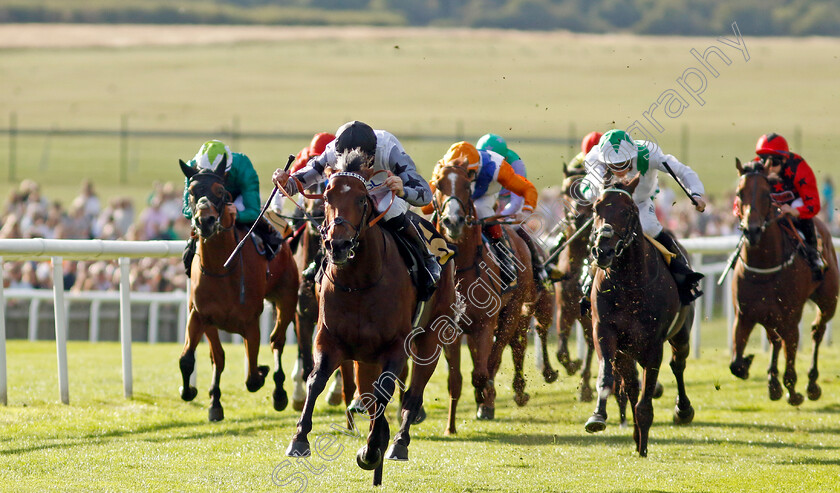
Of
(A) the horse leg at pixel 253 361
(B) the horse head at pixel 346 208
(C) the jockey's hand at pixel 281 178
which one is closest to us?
(B) the horse head at pixel 346 208

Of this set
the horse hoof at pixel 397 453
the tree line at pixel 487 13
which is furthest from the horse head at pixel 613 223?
the tree line at pixel 487 13

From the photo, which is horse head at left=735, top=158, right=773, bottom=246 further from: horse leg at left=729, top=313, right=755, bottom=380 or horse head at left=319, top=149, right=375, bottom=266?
horse head at left=319, top=149, right=375, bottom=266

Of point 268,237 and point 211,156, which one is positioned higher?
point 211,156

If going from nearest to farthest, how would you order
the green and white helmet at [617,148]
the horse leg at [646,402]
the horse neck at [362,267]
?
the horse neck at [362,267], the horse leg at [646,402], the green and white helmet at [617,148]

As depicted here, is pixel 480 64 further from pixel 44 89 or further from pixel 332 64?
pixel 44 89

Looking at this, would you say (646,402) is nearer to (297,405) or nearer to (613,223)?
(613,223)

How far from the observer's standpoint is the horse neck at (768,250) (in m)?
8.86

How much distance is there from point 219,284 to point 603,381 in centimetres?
264

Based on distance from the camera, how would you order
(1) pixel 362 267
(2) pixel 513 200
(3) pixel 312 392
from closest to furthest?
(3) pixel 312 392, (1) pixel 362 267, (2) pixel 513 200

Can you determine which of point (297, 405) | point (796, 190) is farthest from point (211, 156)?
point (796, 190)

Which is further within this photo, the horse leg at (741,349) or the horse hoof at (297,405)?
the horse leg at (741,349)

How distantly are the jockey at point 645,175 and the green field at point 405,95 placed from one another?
24.2 m

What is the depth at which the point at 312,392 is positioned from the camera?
→ 221 inches

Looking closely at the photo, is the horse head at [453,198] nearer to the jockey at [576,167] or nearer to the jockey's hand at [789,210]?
the jockey at [576,167]
